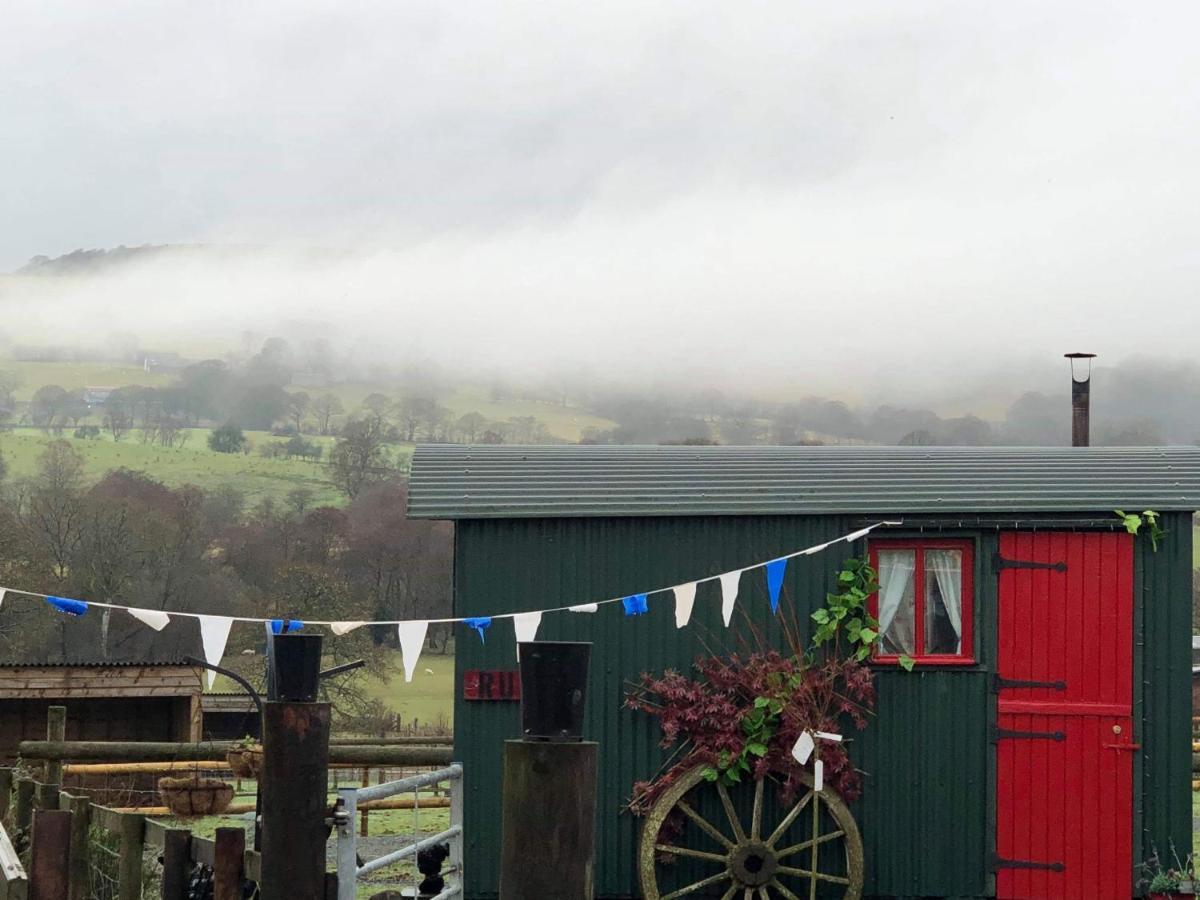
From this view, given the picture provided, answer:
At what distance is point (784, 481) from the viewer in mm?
11328

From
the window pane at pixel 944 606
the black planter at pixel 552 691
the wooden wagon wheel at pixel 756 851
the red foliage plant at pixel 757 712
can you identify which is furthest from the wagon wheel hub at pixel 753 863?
the black planter at pixel 552 691

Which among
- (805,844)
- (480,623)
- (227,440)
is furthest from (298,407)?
(805,844)

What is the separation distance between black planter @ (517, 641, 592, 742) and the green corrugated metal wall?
4810 millimetres

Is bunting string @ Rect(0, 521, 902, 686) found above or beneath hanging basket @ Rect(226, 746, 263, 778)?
above

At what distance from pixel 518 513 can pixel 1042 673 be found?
3.70m

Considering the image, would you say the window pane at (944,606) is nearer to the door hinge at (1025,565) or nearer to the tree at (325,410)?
the door hinge at (1025,565)

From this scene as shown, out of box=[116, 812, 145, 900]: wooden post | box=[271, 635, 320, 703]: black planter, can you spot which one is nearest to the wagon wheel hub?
box=[271, 635, 320, 703]: black planter

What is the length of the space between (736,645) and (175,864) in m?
5.02

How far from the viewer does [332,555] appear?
55.3m

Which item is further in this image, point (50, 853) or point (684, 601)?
point (684, 601)

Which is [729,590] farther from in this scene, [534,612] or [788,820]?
[788,820]

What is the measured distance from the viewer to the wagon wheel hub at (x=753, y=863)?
34.6 ft

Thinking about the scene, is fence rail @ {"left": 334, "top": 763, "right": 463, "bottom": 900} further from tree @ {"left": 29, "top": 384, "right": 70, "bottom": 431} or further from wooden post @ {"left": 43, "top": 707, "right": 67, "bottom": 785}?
tree @ {"left": 29, "top": 384, "right": 70, "bottom": 431}

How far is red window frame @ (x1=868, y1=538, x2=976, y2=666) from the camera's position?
1087 centimetres
